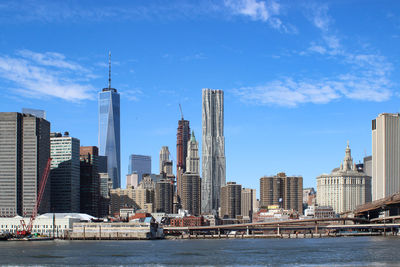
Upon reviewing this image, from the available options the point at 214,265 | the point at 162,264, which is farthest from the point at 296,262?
the point at 162,264

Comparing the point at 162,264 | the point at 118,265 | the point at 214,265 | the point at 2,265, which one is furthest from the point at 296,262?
the point at 2,265

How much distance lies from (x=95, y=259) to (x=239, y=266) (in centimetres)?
2750

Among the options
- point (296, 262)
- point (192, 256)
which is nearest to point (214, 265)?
point (296, 262)

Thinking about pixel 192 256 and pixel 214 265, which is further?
pixel 192 256

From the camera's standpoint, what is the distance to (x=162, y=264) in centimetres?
10769

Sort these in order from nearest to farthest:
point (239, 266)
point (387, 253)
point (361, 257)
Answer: point (239, 266) → point (361, 257) → point (387, 253)

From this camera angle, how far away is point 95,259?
11825 centimetres

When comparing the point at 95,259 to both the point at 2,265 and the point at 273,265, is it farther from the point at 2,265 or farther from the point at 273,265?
the point at 273,265

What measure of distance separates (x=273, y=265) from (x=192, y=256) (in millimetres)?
25262

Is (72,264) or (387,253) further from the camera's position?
(387,253)

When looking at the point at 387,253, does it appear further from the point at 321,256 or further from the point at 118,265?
the point at 118,265

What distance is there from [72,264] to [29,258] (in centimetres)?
1589

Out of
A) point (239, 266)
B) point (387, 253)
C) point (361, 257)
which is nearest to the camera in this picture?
point (239, 266)

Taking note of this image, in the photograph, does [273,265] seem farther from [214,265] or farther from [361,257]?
[361,257]
